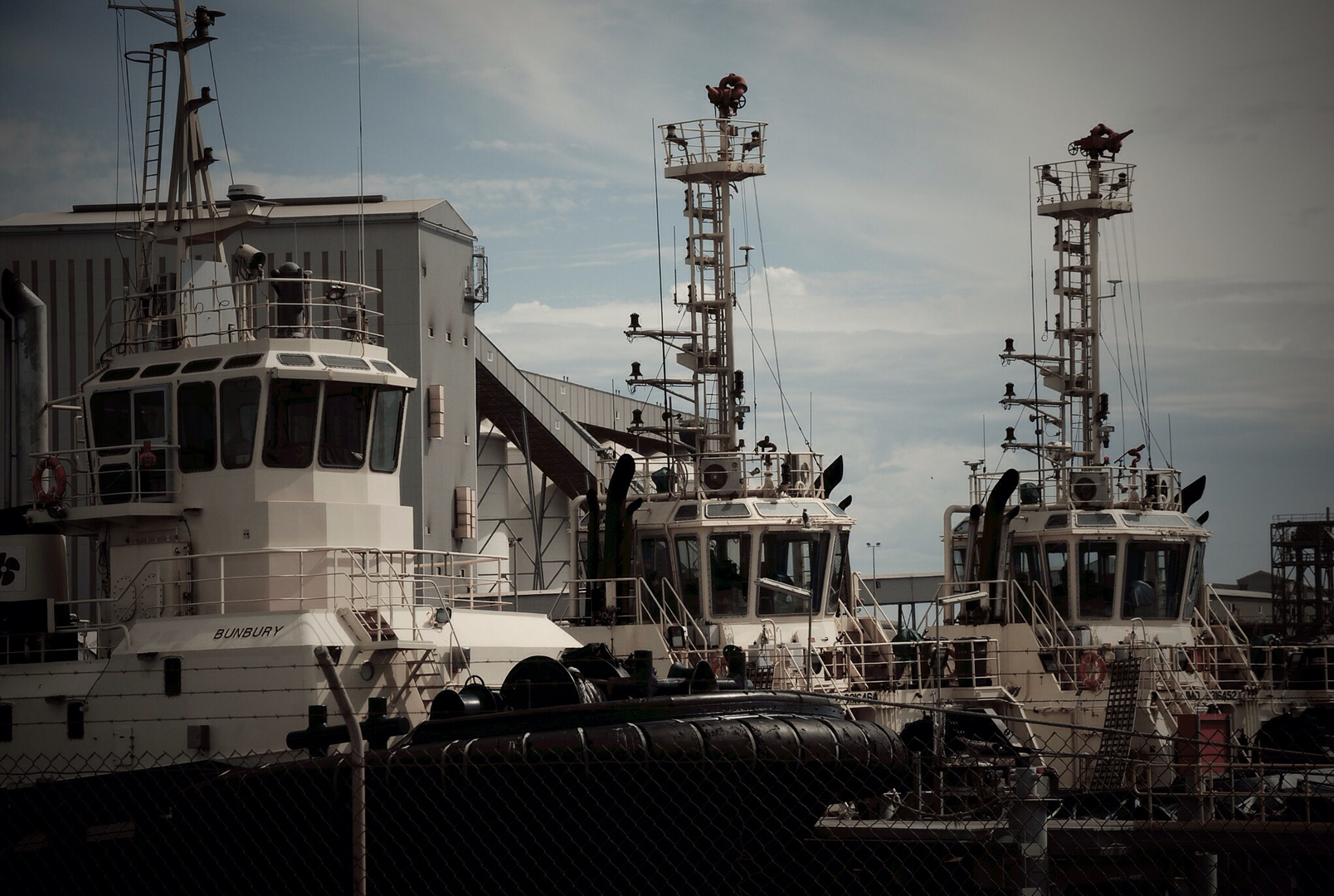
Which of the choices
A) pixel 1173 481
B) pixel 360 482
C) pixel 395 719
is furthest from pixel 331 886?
pixel 1173 481

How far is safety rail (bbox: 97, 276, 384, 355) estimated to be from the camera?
16875mm

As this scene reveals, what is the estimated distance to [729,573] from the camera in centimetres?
2362

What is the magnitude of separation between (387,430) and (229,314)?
329 cm

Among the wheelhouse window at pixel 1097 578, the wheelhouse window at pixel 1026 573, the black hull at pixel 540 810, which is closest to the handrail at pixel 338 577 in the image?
the black hull at pixel 540 810

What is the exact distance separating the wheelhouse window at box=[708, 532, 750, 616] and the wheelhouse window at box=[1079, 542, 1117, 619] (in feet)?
18.9

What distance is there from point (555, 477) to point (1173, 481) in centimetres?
2588

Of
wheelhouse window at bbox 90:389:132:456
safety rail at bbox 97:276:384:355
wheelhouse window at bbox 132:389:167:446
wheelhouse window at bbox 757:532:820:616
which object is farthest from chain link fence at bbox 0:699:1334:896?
wheelhouse window at bbox 757:532:820:616

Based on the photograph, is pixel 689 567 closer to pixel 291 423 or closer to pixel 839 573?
pixel 839 573

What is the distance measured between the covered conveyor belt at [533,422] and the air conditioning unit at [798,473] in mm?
19579

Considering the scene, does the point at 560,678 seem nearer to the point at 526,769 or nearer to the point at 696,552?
the point at 526,769

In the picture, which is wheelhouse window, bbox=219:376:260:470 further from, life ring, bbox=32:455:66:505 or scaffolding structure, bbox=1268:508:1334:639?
scaffolding structure, bbox=1268:508:1334:639

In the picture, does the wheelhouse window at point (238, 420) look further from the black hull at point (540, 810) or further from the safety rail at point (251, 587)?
the black hull at point (540, 810)

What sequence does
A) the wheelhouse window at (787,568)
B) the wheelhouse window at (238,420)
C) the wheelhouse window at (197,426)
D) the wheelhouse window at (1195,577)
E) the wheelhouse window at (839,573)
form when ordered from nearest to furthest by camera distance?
the wheelhouse window at (238,420)
the wheelhouse window at (197,426)
the wheelhouse window at (787,568)
the wheelhouse window at (839,573)
the wheelhouse window at (1195,577)

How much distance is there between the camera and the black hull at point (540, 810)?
10469 millimetres
